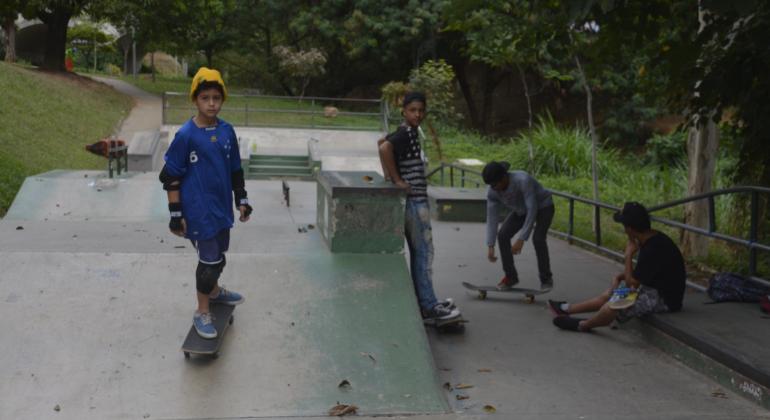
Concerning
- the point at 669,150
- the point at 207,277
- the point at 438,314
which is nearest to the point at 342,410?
the point at 207,277

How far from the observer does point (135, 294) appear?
613cm

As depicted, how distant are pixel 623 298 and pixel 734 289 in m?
1.16

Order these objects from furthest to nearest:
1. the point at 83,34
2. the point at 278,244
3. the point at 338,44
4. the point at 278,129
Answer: the point at 83,34, the point at 338,44, the point at 278,129, the point at 278,244

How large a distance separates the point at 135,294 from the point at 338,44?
30.6m

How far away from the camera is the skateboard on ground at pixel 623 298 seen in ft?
21.8

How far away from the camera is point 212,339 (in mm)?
5332

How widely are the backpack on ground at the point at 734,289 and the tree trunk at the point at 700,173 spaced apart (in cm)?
358

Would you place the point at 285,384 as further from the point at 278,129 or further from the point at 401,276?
the point at 278,129

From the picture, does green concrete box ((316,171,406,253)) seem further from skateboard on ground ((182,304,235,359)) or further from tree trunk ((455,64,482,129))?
tree trunk ((455,64,482,129))

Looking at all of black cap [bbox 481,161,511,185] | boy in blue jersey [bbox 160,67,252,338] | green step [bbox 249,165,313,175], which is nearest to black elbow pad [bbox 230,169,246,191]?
boy in blue jersey [bbox 160,67,252,338]

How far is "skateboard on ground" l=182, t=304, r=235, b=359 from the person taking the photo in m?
5.22

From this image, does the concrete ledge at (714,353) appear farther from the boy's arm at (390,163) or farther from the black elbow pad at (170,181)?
the black elbow pad at (170,181)

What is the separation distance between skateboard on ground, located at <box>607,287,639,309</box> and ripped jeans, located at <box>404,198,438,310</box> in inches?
55.6

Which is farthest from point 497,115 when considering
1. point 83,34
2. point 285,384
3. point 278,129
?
point 285,384
